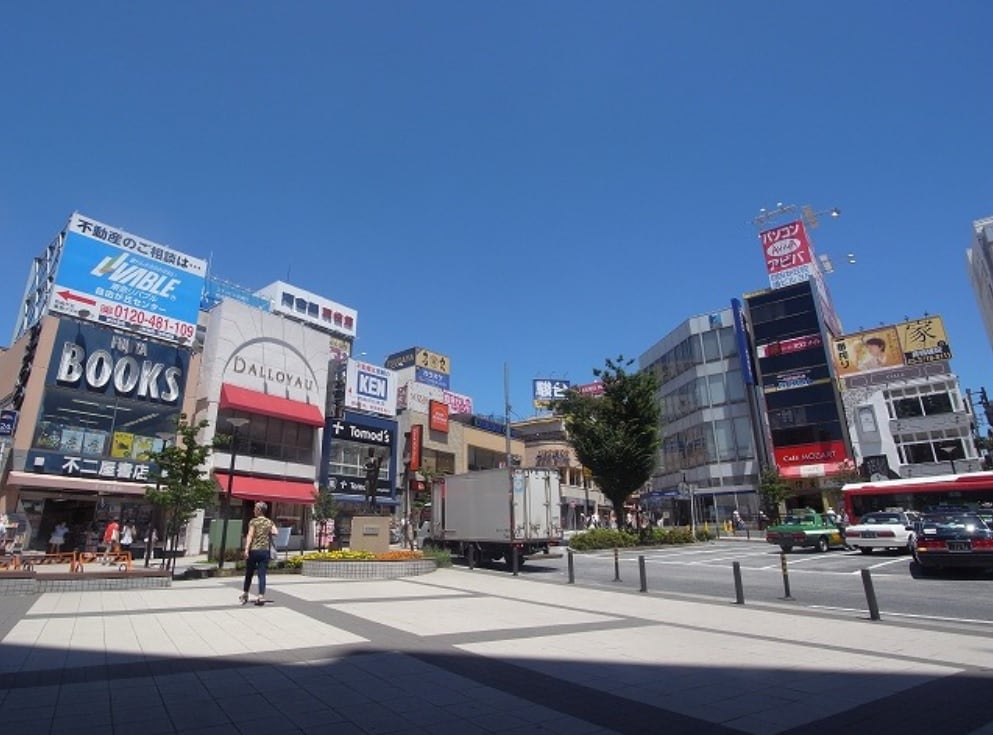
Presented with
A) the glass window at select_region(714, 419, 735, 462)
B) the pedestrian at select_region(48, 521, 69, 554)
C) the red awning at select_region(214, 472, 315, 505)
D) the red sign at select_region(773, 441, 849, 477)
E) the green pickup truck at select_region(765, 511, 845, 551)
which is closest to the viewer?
the pedestrian at select_region(48, 521, 69, 554)

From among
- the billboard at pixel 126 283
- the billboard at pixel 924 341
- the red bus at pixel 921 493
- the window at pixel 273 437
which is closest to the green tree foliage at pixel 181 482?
the window at pixel 273 437

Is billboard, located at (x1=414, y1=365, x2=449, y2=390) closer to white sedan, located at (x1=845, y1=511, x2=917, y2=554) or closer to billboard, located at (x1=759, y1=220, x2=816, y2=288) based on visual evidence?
billboard, located at (x1=759, y1=220, x2=816, y2=288)

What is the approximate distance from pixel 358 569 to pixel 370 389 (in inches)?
1036

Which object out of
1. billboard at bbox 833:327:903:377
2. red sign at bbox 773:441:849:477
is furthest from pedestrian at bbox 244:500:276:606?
billboard at bbox 833:327:903:377

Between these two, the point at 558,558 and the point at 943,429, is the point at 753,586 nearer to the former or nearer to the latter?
the point at 558,558

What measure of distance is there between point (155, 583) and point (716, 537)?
116ft

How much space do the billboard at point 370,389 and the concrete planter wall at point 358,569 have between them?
2398 centimetres

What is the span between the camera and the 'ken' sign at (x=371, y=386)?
138ft

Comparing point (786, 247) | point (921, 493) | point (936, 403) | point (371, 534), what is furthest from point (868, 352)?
point (371, 534)

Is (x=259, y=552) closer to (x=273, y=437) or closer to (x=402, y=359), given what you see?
(x=273, y=437)

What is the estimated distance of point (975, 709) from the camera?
4957mm

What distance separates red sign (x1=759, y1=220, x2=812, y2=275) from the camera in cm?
6003

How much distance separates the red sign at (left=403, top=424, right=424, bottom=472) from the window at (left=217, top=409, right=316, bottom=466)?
992cm

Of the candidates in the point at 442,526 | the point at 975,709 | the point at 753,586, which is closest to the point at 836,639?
the point at 975,709
